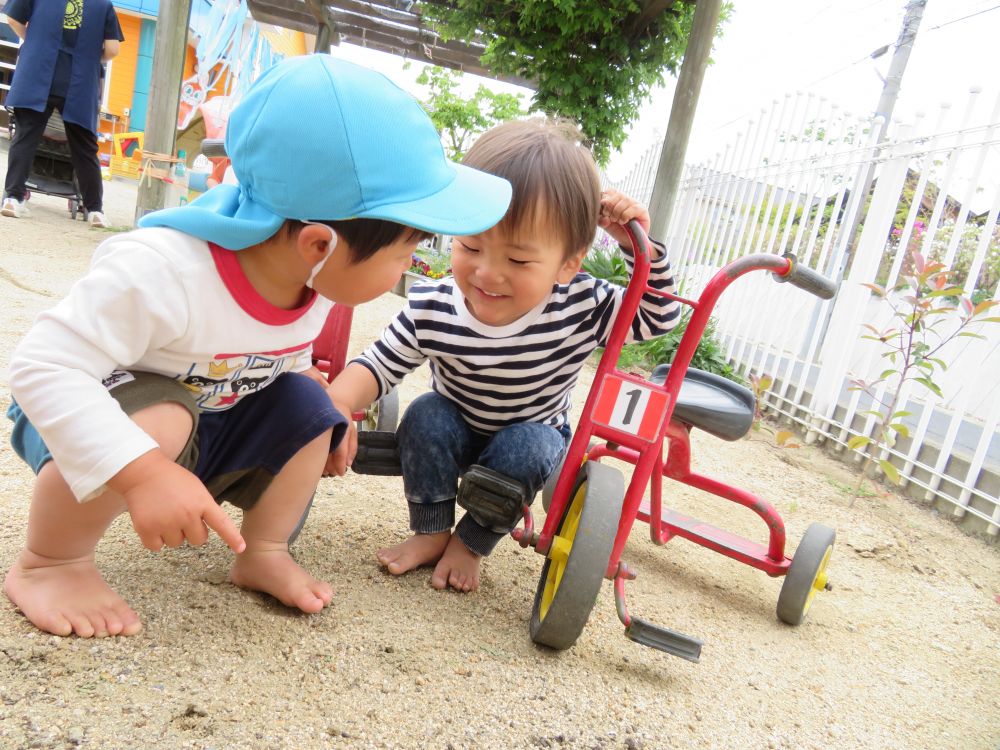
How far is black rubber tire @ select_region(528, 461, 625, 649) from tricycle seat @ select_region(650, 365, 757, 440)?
470 millimetres

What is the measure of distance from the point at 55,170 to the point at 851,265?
5.64 metres

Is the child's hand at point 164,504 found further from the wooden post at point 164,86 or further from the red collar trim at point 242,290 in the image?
the wooden post at point 164,86

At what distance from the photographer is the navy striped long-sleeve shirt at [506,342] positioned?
155 centimetres

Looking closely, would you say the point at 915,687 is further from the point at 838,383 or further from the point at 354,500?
the point at 838,383

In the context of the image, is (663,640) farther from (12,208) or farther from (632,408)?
(12,208)

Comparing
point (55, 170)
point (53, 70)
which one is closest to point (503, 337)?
point (53, 70)

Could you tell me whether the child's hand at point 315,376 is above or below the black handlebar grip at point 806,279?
below

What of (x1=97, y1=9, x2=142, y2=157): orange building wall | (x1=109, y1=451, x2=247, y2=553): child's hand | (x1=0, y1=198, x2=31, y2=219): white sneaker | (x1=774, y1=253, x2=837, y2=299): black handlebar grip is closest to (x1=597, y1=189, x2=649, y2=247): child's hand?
(x1=774, y1=253, x2=837, y2=299): black handlebar grip

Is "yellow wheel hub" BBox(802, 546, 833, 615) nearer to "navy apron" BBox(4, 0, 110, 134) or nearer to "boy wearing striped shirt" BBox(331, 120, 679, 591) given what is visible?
"boy wearing striped shirt" BBox(331, 120, 679, 591)

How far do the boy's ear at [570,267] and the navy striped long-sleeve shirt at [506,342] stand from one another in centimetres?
4

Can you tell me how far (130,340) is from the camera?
37.2 inches

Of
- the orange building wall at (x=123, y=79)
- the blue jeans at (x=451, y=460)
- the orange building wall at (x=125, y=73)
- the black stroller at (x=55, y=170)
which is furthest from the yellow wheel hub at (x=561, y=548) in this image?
the orange building wall at (x=125, y=73)

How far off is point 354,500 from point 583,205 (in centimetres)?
90

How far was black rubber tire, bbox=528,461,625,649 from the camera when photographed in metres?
1.16
